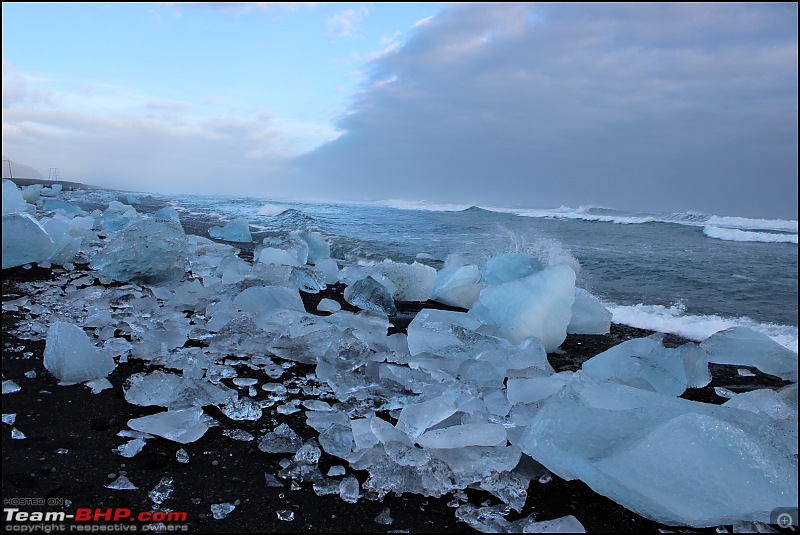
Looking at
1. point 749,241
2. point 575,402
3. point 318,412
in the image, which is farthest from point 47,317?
point 749,241

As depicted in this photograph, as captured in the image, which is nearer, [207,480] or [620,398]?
[207,480]

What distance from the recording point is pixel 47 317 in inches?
110

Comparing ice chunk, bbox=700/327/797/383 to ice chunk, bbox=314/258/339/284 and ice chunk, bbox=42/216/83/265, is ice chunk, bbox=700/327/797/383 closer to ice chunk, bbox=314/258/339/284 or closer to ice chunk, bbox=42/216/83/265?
ice chunk, bbox=314/258/339/284

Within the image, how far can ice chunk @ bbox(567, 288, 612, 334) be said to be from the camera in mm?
3512

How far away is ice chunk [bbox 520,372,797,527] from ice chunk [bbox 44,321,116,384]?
1.92m

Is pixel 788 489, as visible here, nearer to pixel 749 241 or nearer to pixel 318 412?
pixel 318 412

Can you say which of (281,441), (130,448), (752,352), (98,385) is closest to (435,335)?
(281,441)

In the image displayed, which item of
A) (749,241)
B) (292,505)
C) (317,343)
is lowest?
(292,505)

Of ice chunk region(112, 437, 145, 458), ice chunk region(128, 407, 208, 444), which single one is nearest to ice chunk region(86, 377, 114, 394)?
ice chunk region(128, 407, 208, 444)

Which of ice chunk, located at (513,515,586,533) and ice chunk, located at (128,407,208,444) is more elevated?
ice chunk, located at (128,407,208,444)

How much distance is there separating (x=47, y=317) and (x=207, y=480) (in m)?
2.09

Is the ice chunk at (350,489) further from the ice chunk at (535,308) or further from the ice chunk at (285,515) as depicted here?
the ice chunk at (535,308)

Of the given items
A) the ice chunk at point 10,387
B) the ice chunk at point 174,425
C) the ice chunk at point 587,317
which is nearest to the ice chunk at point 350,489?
the ice chunk at point 174,425

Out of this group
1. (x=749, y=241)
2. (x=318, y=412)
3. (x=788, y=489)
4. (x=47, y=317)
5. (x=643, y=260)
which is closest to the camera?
(x=788, y=489)
